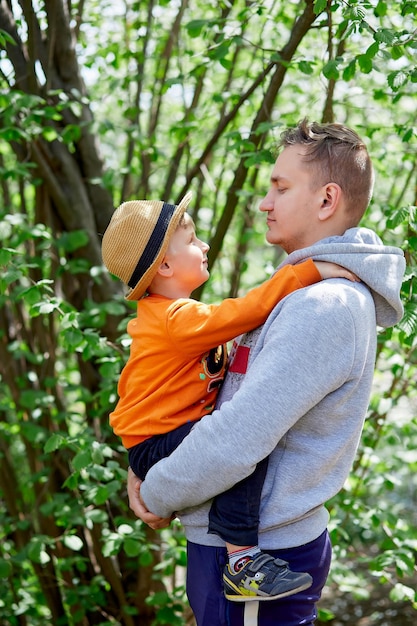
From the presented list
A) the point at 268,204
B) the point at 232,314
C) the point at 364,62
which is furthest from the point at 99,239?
the point at 232,314

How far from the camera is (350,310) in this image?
164cm

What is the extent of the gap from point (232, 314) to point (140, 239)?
0.35m

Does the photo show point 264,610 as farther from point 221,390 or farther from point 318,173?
point 318,173

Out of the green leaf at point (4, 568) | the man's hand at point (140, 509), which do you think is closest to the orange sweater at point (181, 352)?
the man's hand at point (140, 509)

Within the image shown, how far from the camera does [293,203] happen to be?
1.84 m

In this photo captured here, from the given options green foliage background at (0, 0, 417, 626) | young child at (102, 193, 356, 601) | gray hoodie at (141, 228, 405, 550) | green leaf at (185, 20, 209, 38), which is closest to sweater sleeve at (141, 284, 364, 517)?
gray hoodie at (141, 228, 405, 550)

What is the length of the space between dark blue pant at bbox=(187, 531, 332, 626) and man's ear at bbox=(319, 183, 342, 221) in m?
0.78

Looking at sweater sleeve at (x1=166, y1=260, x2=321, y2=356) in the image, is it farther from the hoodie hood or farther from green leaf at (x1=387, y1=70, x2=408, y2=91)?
green leaf at (x1=387, y1=70, x2=408, y2=91)

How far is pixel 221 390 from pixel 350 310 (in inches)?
17.2

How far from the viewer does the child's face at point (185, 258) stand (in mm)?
2002

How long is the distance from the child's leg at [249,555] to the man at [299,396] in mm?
36

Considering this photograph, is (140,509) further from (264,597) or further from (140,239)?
(140,239)

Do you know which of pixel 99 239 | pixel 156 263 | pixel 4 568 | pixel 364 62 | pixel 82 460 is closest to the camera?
pixel 156 263

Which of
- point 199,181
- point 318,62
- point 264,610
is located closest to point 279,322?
point 264,610
